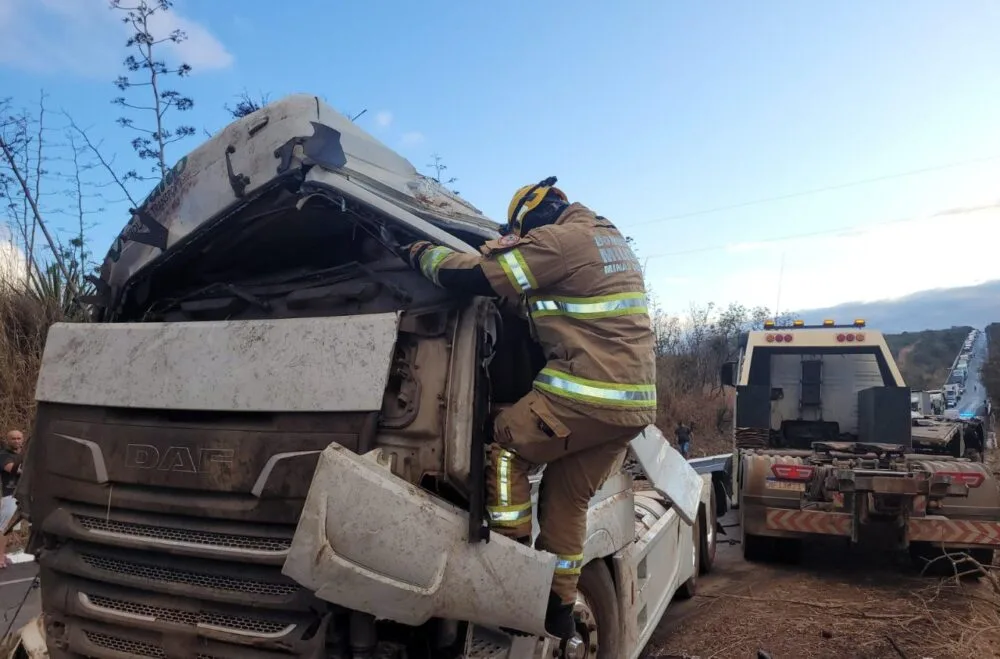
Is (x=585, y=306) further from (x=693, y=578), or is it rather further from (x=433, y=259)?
(x=693, y=578)

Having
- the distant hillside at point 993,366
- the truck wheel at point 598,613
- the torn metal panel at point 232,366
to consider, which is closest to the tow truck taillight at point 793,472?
the truck wheel at point 598,613

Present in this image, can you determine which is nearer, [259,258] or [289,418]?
[289,418]

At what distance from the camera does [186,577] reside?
8.51 ft

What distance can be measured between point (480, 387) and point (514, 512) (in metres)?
0.44

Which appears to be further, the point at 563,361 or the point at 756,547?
the point at 756,547

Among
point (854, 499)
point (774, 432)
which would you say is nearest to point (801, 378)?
point (774, 432)

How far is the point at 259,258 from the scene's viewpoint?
3.35 m

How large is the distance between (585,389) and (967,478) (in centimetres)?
500

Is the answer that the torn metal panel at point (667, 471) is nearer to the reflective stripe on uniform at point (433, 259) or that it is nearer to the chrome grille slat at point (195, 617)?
the reflective stripe on uniform at point (433, 259)

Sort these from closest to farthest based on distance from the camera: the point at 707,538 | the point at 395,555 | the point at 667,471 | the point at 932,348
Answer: the point at 395,555 → the point at 667,471 → the point at 707,538 → the point at 932,348

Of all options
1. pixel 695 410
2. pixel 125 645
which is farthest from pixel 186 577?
pixel 695 410

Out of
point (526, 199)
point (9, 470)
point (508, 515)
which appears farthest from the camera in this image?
point (9, 470)

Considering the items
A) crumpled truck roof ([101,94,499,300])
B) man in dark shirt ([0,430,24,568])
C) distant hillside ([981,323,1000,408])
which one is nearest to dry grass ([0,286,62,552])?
man in dark shirt ([0,430,24,568])

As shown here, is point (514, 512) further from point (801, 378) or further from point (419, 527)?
point (801, 378)
